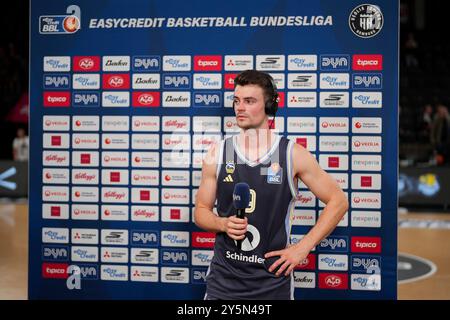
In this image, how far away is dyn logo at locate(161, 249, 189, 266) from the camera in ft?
14.6

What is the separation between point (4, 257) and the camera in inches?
297

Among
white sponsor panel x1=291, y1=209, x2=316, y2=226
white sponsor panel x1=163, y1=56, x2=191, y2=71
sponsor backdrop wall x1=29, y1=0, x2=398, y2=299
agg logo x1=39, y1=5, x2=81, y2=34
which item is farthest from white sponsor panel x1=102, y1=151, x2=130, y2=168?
white sponsor panel x1=291, y1=209, x2=316, y2=226

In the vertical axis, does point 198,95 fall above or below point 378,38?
below

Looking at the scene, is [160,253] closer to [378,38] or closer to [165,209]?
[165,209]

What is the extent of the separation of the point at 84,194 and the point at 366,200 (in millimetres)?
2026

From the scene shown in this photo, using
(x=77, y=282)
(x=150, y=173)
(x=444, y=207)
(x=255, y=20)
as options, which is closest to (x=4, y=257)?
(x=77, y=282)

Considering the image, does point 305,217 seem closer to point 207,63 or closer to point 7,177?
point 207,63

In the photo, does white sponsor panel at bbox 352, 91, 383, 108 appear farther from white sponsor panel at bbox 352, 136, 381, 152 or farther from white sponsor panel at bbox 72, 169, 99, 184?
white sponsor panel at bbox 72, 169, 99, 184

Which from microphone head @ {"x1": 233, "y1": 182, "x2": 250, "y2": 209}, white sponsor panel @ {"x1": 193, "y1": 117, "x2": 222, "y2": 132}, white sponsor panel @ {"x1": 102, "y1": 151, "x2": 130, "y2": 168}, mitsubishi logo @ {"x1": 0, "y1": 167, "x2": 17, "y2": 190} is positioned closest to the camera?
microphone head @ {"x1": 233, "y1": 182, "x2": 250, "y2": 209}

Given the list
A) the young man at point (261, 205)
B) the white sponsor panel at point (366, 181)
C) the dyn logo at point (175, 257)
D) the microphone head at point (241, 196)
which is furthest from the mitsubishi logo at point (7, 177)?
the microphone head at point (241, 196)

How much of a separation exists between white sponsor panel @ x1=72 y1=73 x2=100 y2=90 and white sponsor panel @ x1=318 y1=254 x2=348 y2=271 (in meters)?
2.03
